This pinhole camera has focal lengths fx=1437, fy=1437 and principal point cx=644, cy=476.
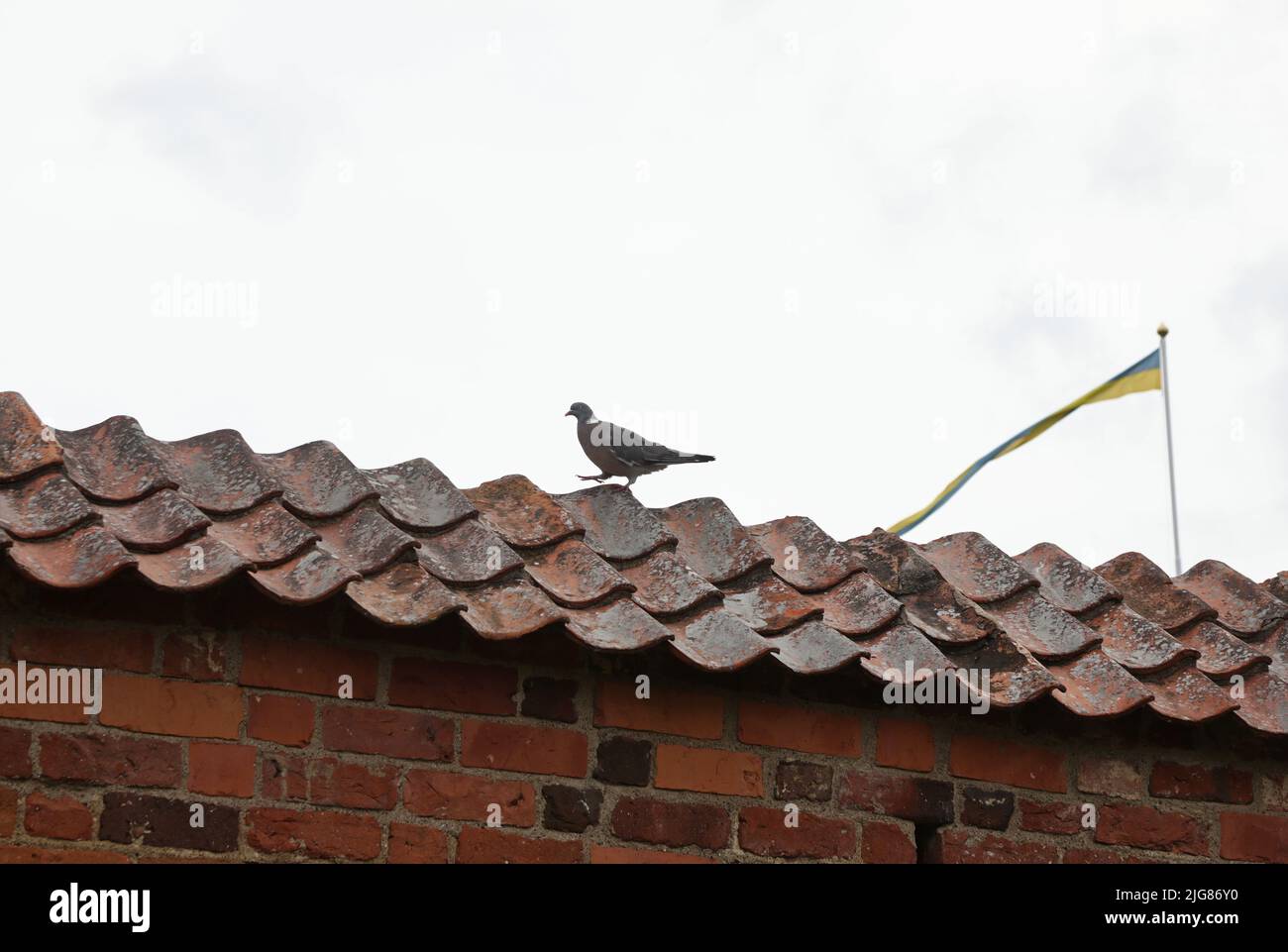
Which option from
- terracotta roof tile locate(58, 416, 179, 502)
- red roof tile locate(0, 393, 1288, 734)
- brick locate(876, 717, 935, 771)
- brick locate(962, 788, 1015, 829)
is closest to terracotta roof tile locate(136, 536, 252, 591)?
red roof tile locate(0, 393, 1288, 734)

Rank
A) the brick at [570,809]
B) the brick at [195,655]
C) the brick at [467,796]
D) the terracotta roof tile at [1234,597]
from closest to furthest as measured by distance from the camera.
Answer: the brick at [195,655]
the brick at [467,796]
the brick at [570,809]
the terracotta roof tile at [1234,597]

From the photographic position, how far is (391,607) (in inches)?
128

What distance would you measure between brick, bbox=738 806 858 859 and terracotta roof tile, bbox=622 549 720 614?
0.53 metres

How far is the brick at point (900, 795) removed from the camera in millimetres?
3639

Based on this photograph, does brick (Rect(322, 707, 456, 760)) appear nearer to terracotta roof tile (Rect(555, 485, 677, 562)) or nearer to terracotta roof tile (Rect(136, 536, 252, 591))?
terracotta roof tile (Rect(136, 536, 252, 591))

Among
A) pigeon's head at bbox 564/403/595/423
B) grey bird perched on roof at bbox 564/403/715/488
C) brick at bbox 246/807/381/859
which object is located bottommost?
brick at bbox 246/807/381/859

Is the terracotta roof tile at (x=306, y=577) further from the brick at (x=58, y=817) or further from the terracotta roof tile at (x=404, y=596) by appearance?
the brick at (x=58, y=817)

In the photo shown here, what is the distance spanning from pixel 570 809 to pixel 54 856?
1.13 m

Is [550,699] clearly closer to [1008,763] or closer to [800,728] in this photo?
[800,728]

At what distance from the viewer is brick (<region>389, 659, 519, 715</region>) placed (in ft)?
11.0

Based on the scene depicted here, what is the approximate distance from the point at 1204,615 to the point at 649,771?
6.17 feet

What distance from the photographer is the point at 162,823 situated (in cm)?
310

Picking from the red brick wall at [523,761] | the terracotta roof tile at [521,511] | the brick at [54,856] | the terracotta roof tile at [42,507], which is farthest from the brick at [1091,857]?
the terracotta roof tile at [42,507]
